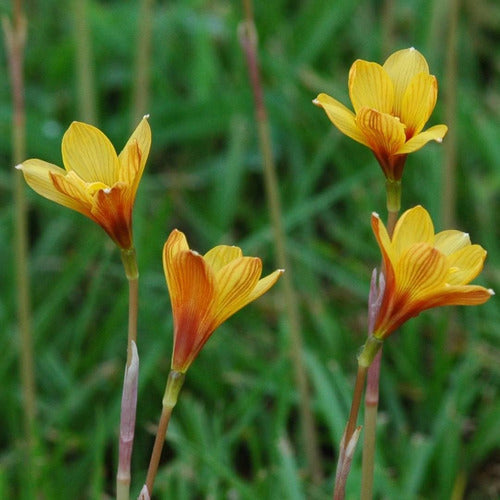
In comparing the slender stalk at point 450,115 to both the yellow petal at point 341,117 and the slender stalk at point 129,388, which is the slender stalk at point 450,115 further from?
the slender stalk at point 129,388

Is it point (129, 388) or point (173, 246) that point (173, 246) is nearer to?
point (173, 246)

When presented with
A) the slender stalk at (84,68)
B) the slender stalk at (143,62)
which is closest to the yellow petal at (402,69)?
the slender stalk at (143,62)

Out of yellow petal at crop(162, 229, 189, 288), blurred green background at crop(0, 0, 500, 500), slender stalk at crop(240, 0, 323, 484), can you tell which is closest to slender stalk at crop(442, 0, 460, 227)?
blurred green background at crop(0, 0, 500, 500)

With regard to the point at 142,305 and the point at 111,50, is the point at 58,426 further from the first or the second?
the point at 111,50

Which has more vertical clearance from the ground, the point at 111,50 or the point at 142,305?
the point at 111,50

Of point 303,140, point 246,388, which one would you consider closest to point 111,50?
point 303,140

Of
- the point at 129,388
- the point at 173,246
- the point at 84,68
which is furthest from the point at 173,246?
the point at 84,68

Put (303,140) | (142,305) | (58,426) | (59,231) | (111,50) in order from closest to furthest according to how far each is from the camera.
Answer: (58,426)
(142,305)
(59,231)
(303,140)
(111,50)
